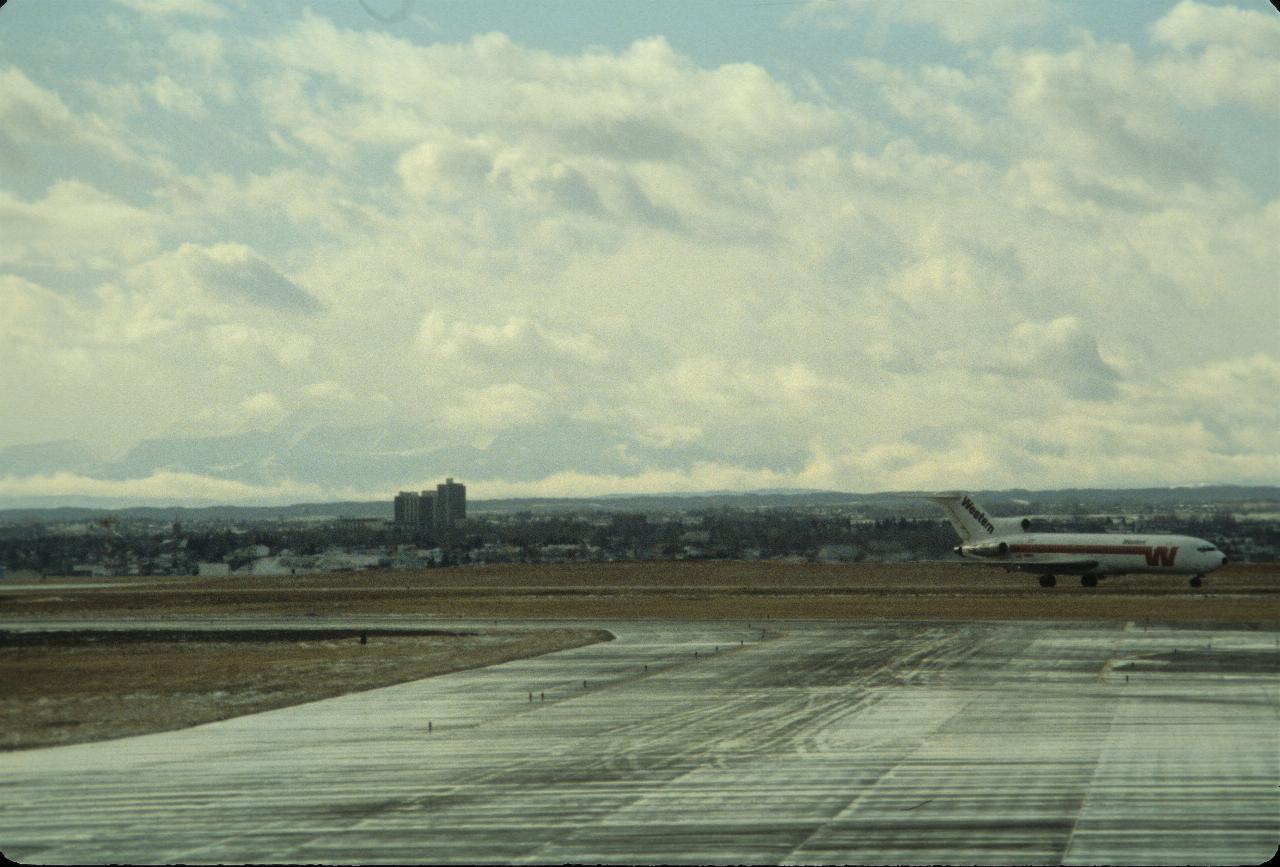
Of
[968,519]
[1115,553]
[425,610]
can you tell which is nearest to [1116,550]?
[1115,553]

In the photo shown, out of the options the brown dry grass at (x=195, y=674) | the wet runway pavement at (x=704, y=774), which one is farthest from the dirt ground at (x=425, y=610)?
the wet runway pavement at (x=704, y=774)

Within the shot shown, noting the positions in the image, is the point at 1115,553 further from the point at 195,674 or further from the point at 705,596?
the point at 195,674

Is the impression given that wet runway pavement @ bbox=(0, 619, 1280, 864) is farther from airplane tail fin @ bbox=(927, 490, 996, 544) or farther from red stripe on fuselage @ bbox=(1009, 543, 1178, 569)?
airplane tail fin @ bbox=(927, 490, 996, 544)

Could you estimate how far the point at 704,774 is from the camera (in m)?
27.6

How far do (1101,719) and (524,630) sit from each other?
39.1 metres

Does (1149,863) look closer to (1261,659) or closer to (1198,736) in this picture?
(1198,736)

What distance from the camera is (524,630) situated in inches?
2773

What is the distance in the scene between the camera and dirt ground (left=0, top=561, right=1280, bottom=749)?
139ft

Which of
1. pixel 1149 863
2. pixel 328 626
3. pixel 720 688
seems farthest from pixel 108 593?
pixel 1149 863

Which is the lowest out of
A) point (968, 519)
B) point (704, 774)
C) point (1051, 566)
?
point (704, 774)

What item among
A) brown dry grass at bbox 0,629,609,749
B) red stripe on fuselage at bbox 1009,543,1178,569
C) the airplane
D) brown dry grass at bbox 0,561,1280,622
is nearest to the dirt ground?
brown dry grass at bbox 0,629,609,749

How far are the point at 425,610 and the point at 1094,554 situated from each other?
164 ft

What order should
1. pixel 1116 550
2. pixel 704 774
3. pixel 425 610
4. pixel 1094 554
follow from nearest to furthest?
pixel 704 774
pixel 425 610
pixel 1116 550
pixel 1094 554

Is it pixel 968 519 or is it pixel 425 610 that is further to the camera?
pixel 968 519
